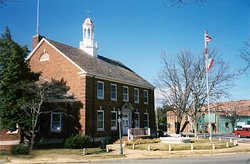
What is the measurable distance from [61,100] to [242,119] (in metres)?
62.8

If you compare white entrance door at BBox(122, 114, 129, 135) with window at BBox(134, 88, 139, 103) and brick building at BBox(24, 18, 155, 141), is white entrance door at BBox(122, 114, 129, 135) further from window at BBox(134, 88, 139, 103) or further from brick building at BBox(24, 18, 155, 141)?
window at BBox(134, 88, 139, 103)

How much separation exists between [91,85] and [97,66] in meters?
4.05

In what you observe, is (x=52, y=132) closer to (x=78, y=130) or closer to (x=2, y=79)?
(x=78, y=130)

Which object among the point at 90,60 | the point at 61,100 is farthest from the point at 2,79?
the point at 90,60

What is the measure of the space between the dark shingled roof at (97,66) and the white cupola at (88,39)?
807 millimetres

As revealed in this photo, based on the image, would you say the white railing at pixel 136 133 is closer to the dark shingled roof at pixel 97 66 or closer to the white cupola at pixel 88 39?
the dark shingled roof at pixel 97 66

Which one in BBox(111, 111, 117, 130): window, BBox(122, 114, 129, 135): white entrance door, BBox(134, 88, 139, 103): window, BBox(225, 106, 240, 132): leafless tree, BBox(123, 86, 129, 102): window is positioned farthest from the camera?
BBox(225, 106, 240, 132): leafless tree

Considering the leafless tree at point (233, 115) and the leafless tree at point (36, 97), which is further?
the leafless tree at point (233, 115)

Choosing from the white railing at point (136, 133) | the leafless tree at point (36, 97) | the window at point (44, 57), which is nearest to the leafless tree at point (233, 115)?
the white railing at point (136, 133)

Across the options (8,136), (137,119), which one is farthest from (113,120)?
(8,136)

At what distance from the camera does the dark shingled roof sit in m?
35.6

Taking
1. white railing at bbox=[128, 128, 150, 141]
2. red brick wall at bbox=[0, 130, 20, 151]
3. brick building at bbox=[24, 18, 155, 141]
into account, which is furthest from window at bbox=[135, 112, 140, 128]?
red brick wall at bbox=[0, 130, 20, 151]

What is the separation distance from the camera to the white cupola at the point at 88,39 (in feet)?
135

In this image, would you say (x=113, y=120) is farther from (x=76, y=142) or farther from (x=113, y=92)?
(x=76, y=142)
